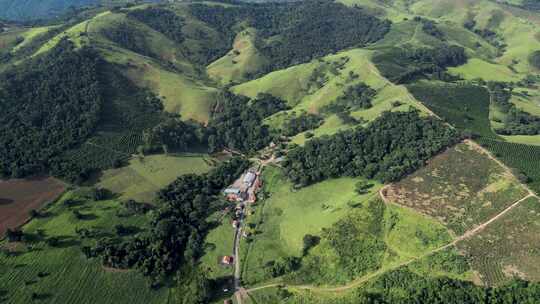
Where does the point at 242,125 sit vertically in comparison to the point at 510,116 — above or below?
above

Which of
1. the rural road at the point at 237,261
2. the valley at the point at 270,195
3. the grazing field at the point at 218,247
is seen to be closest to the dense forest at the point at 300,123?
the valley at the point at 270,195

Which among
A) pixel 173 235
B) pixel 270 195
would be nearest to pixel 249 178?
pixel 270 195

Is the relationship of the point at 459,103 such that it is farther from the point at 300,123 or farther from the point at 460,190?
the point at 460,190

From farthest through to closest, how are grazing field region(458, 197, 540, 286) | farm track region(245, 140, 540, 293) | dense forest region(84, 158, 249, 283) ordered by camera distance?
dense forest region(84, 158, 249, 283), farm track region(245, 140, 540, 293), grazing field region(458, 197, 540, 286)

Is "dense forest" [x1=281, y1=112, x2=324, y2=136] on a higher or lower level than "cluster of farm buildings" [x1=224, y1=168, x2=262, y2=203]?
higher

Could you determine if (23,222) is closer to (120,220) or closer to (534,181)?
(120,220)

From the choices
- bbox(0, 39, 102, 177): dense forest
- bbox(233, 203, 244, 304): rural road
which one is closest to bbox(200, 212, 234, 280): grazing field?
bbox(233, 203, 244, 304): rural road

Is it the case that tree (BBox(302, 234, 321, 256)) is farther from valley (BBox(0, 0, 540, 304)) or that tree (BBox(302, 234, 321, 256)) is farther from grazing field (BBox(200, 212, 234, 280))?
grazing field (BBox(200, 212, 234, 280))
